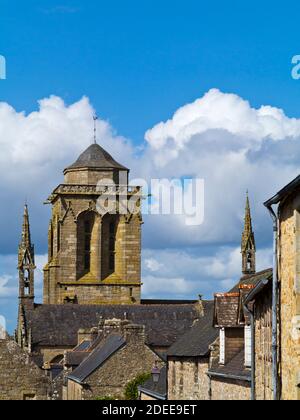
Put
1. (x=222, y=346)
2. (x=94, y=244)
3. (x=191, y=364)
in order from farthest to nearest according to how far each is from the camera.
→ 1. (x=94, y=244)
2. (x=191, y=364)
3. (x=222, y=346)

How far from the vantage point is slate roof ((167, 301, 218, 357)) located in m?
38.3

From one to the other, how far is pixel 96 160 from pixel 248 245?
67.3 ft

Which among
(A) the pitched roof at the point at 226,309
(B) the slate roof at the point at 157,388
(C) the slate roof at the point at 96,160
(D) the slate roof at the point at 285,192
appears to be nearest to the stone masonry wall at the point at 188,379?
(B) the slate roof at the point at 157,388

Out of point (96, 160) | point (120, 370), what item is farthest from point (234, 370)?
point (96, 160)

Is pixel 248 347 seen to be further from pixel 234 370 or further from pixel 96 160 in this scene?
pixel 96 160

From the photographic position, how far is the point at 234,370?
32875 millimetres

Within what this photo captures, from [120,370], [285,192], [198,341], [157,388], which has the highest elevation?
[285,192]

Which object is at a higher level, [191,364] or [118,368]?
[191,364]

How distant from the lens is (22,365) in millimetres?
30859

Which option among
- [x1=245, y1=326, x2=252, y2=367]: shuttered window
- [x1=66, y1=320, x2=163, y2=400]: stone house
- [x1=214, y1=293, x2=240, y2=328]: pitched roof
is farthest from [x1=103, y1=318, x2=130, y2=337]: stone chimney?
[x1=245, y1=326, x2=252, y2=367]: shuttered window
